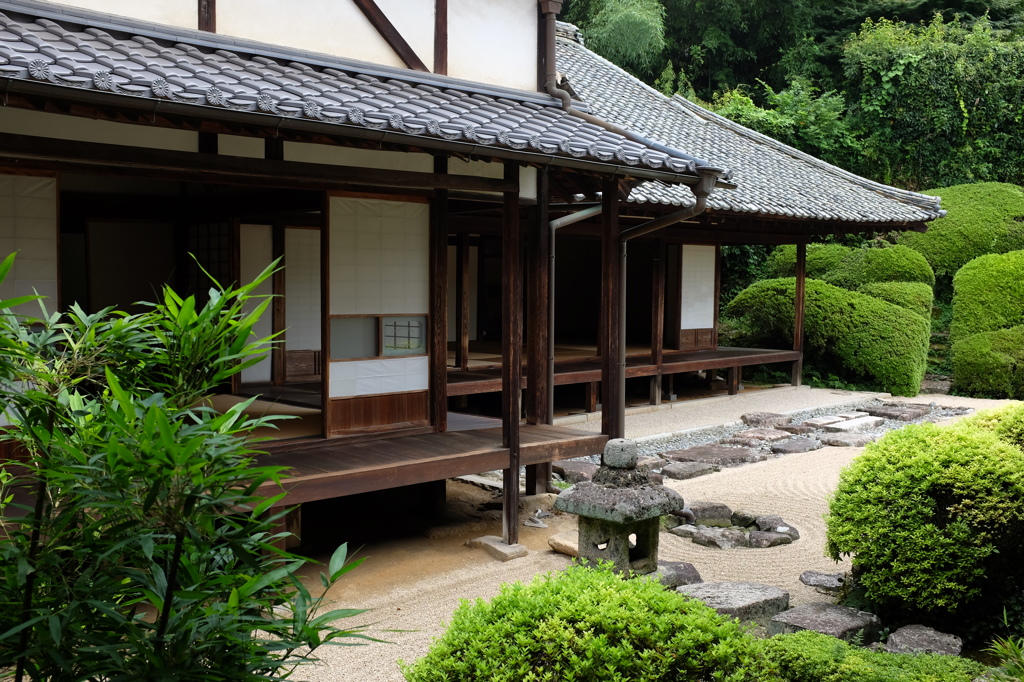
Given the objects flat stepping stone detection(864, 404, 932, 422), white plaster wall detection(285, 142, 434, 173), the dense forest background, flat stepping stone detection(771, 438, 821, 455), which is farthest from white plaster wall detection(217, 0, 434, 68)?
the dense forest background

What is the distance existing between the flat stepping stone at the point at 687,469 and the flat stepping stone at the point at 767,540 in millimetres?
2369

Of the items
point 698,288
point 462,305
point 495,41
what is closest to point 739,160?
point 698,288

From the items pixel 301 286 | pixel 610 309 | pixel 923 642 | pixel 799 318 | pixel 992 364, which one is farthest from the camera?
pixel 799 318

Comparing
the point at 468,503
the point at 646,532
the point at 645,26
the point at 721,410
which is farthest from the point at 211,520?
the point at 645,26

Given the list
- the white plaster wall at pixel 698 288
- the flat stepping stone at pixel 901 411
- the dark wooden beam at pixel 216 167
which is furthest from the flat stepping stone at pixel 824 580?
the white plaster wall at pixel 698 288

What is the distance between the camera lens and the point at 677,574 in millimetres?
6203

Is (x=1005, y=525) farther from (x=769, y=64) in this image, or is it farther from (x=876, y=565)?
(x=769, y=64)

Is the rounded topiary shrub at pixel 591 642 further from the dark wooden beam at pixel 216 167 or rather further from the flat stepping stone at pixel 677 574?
the dark wooden beam at pixel 216 167

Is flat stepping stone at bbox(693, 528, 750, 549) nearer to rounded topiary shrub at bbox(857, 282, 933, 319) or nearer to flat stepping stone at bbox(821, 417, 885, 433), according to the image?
flat stepping stone at bbox(821, 417, 885, 433)

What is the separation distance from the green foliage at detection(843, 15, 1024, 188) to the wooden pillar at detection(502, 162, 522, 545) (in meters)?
19.8

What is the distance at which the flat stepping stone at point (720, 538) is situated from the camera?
24.4 ft

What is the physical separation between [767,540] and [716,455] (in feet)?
12.0

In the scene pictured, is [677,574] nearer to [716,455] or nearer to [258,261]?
[716,455]

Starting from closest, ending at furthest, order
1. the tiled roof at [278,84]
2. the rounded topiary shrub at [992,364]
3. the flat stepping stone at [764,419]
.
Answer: the tiled roof at [278,84]
the flat stepping stone at [764,419]
the rounded topiary shrub at [992,364]
